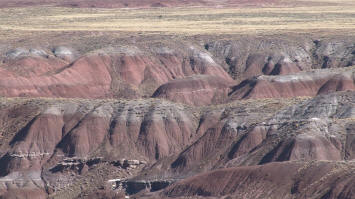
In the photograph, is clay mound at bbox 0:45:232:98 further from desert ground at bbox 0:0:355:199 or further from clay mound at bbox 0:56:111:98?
desert ground at bbox 0:0:355:199

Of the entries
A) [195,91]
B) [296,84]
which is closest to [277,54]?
[296,84]

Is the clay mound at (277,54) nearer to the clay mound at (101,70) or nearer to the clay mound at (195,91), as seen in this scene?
the clay mound at (101,70)

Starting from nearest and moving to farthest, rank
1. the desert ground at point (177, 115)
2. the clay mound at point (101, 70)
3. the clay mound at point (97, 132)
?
the desert ground at point (177, 115)
the clay mound at point (97, 132)
the clay mound at point (101, 70)

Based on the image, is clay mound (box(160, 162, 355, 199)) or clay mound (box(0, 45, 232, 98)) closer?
clay mound (box(160, 162, 355, 199))

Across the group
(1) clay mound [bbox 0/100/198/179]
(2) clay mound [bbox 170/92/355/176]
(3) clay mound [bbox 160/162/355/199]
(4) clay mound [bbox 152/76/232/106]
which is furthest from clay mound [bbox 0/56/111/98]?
(3) clay mound [bbox 160/162/355/199]

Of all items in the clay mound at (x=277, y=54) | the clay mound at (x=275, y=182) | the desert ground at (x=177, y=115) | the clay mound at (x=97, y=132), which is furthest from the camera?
the clay mound at (x=277, y=54)

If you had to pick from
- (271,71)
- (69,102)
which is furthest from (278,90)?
(69,102)

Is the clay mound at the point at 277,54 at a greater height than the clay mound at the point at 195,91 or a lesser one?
greater

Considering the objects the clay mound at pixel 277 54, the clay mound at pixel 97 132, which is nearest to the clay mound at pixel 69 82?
the clay mound at pixel 277 54
